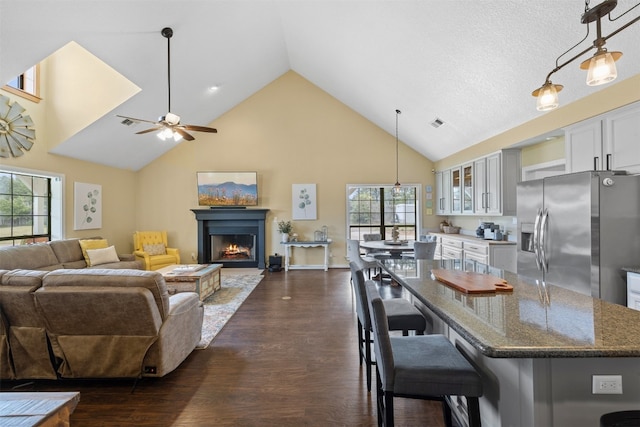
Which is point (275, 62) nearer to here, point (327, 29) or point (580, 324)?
point (327, 29)

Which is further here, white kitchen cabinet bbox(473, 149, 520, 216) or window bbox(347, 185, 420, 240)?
window bbox(347, 185, 420, 240)

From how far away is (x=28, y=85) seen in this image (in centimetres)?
500

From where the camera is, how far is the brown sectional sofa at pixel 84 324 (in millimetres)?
2236

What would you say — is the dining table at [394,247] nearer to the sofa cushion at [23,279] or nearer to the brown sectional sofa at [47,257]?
the sofa cushion at [23,279]

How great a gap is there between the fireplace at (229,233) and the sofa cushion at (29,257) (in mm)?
2889

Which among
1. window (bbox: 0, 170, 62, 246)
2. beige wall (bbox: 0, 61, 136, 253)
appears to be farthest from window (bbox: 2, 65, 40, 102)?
window (bbox: 0, 170, 62, 246)

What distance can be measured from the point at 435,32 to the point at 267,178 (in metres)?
4.91

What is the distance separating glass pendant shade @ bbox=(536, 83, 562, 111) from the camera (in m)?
1.74

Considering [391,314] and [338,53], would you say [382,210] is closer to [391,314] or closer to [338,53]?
[338,53]

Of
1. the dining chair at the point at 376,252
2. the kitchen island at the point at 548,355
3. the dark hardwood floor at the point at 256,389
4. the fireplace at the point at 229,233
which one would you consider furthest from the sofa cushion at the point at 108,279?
the fireplace at the point at 229,233

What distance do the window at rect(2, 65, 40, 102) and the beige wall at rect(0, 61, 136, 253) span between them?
0.07 metres

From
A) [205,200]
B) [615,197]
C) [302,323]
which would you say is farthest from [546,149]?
[205,200]

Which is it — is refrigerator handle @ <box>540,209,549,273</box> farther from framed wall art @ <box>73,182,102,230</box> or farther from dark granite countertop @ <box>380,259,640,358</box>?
framed wall art @ <box>73,182,102,230</box>

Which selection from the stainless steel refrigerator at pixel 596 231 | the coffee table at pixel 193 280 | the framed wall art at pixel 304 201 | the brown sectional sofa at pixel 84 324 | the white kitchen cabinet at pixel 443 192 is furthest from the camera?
the framed wall art at pixel 304 201
